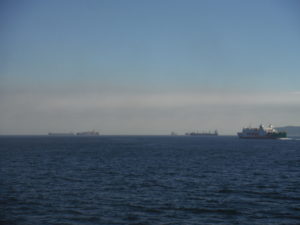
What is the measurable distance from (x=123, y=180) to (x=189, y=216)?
1563 cm

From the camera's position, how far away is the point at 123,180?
121 feet

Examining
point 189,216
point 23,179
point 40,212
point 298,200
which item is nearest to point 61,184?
point 23,179

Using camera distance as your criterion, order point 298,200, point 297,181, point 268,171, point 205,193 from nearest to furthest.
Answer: point 298,200 < point 205,193 < point 297,181 < point 268,171

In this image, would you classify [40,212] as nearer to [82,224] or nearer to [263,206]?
[82,224]

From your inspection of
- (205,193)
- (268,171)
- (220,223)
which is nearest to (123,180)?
(205,193)

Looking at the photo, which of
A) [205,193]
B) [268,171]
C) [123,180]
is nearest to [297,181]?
[268,171]

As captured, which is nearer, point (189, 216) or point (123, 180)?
point (189, 216)

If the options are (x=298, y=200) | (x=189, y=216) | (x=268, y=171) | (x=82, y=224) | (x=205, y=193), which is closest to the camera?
(x=82, y=224)

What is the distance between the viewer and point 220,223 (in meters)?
21.0

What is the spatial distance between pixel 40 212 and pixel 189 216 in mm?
10485

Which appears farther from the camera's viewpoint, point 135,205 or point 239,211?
point 135,205

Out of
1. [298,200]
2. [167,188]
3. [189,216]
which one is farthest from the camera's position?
[167,188]

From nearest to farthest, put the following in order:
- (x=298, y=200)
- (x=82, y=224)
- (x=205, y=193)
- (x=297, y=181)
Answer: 1. (x=82, y=224)
2. (x=298, y=200)
3. (x=205, y=193)
4. (x=297, y=181)

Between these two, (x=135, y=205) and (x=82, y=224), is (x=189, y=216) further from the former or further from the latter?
(x=82, y=224)
